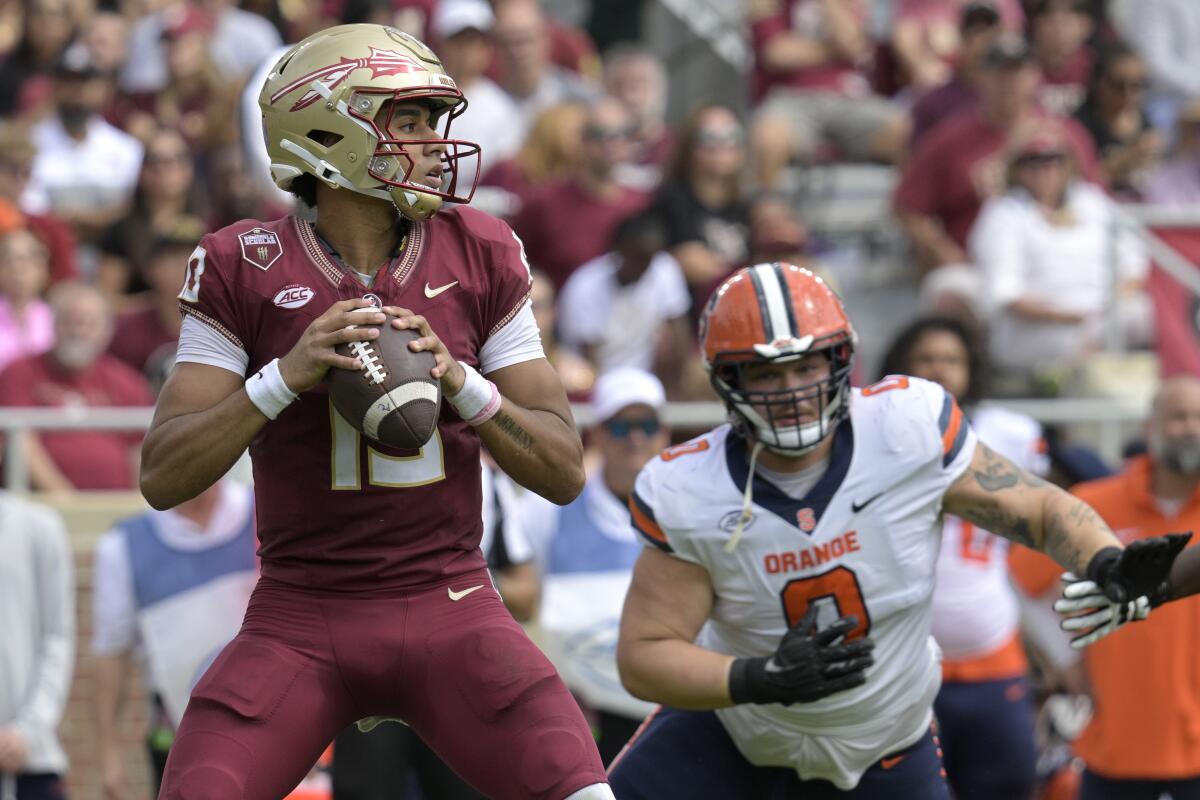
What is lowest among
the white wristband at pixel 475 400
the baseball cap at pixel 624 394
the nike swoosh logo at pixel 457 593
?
the baseball cap at pixel 624 394

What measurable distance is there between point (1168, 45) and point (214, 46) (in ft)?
18.2

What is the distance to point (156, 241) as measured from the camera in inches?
359

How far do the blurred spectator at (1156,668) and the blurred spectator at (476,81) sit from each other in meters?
4.23

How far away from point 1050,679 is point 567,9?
25.7 ft

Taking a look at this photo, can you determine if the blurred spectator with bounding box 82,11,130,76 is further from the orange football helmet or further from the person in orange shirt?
the orange football helmet

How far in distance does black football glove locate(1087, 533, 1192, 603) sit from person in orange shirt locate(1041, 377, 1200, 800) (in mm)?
2499

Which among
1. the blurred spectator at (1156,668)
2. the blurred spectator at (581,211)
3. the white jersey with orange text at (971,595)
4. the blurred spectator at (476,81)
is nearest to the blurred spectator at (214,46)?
the blurred spectator at (476,81)

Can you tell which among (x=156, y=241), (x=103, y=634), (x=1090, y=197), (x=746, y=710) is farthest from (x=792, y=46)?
(x=746, y=710)

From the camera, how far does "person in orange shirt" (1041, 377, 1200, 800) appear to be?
264 inches

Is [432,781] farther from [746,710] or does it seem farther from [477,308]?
[477,308]

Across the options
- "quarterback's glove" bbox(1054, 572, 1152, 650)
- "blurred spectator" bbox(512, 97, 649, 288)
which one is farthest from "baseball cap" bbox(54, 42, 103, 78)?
"quarterback's glove" bbox(1054, 572, 1152, 650)

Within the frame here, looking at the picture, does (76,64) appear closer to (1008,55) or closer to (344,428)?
(1008,55)

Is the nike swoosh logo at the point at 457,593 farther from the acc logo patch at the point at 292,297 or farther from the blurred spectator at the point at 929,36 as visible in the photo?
the blurred spectator at the point at 929,36

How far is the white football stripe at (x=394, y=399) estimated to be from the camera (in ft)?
12.6
